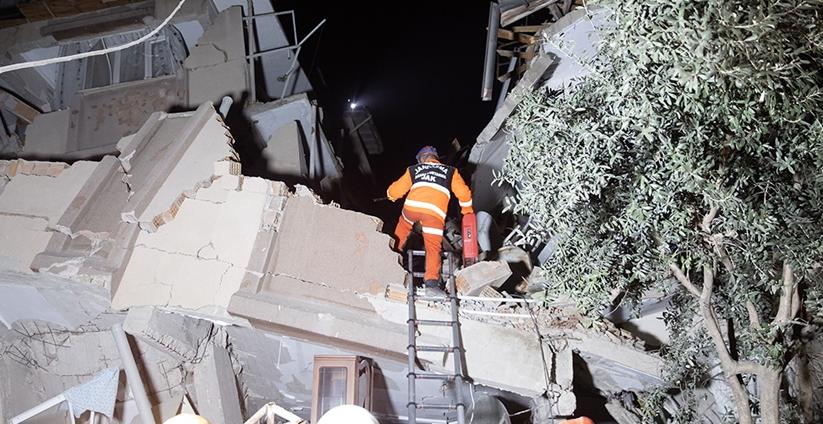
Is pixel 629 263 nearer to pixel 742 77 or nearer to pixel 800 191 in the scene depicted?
pixel 800 191

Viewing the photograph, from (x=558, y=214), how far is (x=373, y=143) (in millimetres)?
13825

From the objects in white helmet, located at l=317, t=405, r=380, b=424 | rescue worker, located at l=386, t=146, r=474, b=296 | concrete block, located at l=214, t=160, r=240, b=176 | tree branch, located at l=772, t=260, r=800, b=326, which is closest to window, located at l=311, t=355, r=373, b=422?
rescue worker, located at l=386, t=146, r=474, b=296

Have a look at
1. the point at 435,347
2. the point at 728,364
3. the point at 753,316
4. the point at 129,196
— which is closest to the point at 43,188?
the point at 129,196

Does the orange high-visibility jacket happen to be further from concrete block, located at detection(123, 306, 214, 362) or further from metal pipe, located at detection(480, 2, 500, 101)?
concrete block, located at detection(123, 306, 214, 362)

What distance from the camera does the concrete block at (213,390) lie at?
7211mm

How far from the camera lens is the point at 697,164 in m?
4.72

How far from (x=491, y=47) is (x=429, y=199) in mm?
4274

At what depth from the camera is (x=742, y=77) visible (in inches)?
158

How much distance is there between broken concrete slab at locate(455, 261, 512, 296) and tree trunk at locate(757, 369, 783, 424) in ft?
9.87

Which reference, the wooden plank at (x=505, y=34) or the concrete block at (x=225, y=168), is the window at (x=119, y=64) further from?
the wooden plank at (x=505, y=34)

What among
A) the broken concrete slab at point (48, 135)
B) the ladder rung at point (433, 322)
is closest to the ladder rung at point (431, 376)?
the ladder rung at point (433, 322)

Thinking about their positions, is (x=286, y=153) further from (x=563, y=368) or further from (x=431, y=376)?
(x=563, y=368)

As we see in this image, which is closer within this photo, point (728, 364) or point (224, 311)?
point (728, 364)

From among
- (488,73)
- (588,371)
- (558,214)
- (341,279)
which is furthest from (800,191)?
(488,73)
